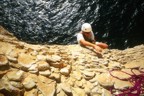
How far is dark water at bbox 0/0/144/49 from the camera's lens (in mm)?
17861

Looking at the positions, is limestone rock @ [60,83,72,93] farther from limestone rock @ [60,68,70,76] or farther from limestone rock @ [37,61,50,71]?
limestone rock @ [37,61,50,71]

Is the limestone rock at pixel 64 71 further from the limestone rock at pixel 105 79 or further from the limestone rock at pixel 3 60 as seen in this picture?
the limestone rock at pixel 3 60

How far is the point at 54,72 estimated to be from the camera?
7.30 meters

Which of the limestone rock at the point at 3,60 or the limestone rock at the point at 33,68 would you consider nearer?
the limestone rock at the point at 3,60

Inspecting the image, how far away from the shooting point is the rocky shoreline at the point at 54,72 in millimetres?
6355

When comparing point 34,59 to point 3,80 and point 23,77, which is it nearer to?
point 23,77

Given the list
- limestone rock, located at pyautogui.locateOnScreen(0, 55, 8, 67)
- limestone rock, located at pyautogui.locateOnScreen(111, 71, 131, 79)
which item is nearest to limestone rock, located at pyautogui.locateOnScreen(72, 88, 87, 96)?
limestone rock, located at pyautogui.locateOnScreen(111, 71, 131, 79)

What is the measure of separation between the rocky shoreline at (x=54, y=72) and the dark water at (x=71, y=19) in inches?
327

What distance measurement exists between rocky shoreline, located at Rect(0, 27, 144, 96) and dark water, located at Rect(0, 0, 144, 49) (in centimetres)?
830

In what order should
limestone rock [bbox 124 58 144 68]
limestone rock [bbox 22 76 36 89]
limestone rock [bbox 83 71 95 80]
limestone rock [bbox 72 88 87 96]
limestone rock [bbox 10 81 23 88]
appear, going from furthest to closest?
limestone rock [bbox 124 58 144 68] → limestone rock [bbox 83 71 95 80] → limestone rock [bbox 72 88 87 96] → limestone rock [bbox 22 76 36 89] → limestone rock [bbox 10 81 23 88]

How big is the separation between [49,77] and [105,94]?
1.82m

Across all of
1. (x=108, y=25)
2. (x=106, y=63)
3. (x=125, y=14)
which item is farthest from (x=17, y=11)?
(x=106, y=63)

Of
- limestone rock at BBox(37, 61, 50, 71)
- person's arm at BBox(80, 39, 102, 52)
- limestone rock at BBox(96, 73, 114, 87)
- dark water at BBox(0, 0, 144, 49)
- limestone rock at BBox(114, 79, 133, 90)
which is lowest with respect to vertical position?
limestone rock at BBox(114, 79, 133, 90)

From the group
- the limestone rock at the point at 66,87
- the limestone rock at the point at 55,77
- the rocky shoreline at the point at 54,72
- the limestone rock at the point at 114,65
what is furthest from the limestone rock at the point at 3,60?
the limestone rock at the point at 114,65
